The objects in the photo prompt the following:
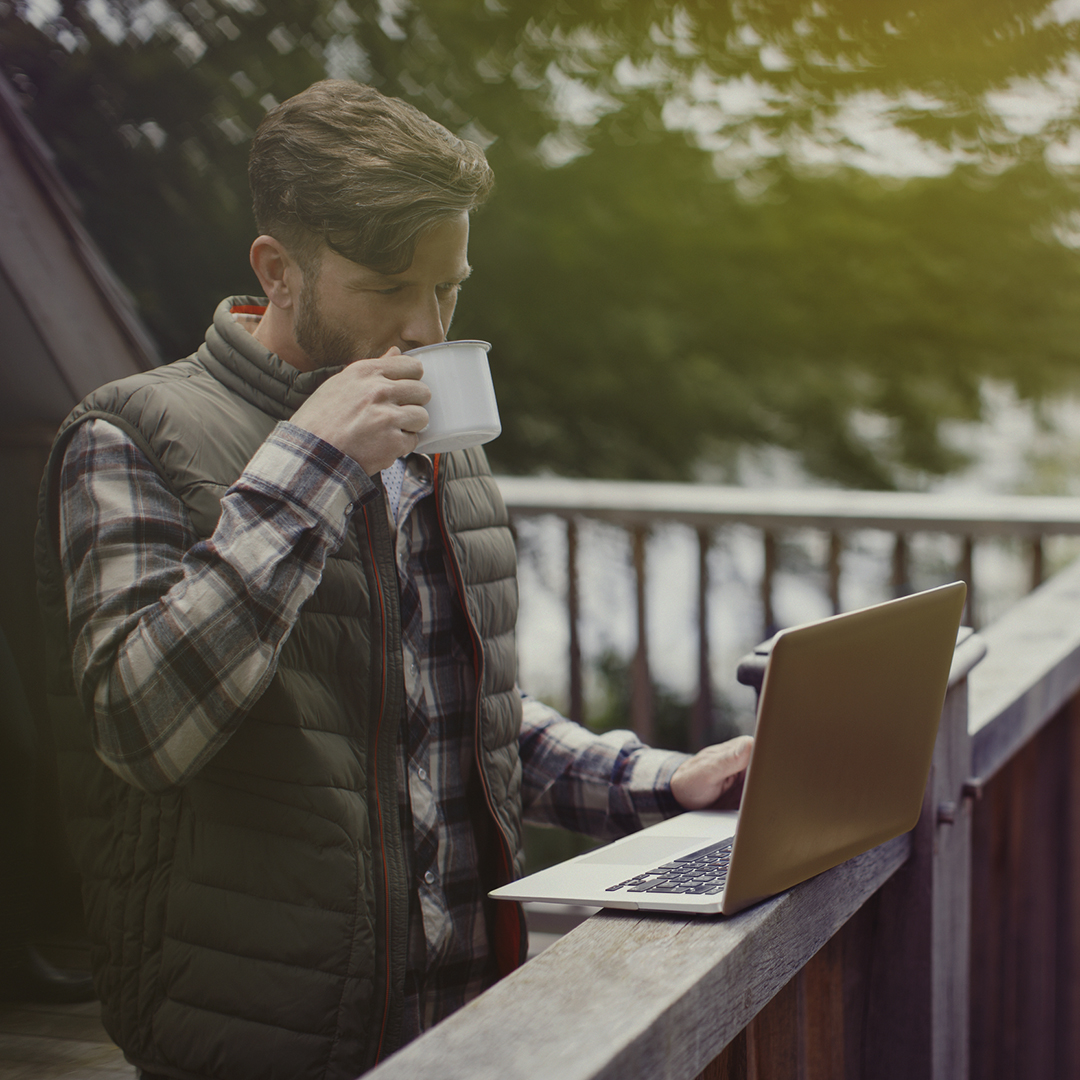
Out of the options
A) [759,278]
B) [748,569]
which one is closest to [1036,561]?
[748,569]

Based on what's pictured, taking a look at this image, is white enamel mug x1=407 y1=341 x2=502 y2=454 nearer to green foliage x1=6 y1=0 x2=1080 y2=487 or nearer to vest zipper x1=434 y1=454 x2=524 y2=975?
vest zipper x1=434 y1=454 x2=524 y2=975

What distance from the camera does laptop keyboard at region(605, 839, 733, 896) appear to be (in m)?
0.78

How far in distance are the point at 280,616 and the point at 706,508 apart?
2.01 meters

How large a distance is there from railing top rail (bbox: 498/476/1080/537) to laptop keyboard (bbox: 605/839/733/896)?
6.04ft

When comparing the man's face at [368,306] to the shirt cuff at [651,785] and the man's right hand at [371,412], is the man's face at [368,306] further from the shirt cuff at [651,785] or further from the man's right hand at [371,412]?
the shirt cuff at [651,785]

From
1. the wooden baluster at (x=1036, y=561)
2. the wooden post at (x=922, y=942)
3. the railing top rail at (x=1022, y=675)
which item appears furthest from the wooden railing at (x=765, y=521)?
the wooden post at (x=922, y=942)

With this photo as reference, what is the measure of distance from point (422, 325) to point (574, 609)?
187cm

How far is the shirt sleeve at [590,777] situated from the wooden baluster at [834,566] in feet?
5.25

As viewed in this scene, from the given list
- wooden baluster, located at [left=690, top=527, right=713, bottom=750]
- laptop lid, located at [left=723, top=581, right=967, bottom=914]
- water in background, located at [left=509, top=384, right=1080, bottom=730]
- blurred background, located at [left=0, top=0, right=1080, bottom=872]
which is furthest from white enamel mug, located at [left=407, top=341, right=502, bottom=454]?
water in background, located at [left=509, top=384, right=1080, bottom=730]

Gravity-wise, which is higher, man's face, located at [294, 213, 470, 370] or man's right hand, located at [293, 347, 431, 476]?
man's face, located at [294, 213, 470, 370]

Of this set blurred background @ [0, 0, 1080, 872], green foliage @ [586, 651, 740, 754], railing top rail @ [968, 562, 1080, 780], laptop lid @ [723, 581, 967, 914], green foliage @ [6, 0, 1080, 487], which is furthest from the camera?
green foliage @ [586, 651, 740, 754]

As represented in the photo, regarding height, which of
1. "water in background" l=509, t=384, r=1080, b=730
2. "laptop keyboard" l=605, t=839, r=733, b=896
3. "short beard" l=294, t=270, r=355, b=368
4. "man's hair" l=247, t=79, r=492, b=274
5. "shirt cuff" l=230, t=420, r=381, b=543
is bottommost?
"water in background" l=509, t=384, r=1080, b=730

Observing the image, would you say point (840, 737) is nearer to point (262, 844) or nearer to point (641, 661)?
point (262, 844)

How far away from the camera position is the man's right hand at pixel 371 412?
0.81m
